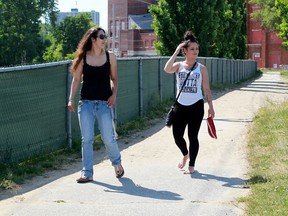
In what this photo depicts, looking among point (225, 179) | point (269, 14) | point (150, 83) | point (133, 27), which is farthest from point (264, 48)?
point (225, 179)

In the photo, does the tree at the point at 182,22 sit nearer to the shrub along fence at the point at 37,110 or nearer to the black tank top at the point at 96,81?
the shrub along fence at the point at 37,110

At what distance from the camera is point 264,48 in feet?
→ 302

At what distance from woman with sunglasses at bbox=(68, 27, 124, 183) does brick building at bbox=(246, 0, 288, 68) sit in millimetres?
85631

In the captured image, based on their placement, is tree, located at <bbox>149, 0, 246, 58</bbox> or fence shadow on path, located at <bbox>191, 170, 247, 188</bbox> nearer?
fence shadow on path, located at <bbox>191, 170, 247, 188</bbox>

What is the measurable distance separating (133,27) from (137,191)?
303 ft

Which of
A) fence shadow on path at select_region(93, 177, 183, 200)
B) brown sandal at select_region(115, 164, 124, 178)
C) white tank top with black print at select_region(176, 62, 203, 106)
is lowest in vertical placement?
fence shadow on path at select_region(93, 177, 183, 200)

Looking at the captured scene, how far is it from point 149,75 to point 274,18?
52.8m

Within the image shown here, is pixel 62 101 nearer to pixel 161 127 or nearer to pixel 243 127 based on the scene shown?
pixel 161 127

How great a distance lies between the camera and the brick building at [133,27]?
96.8m

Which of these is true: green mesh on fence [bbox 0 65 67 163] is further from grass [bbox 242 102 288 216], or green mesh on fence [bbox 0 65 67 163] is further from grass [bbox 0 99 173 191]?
grass [bbox 242 102 288 216]

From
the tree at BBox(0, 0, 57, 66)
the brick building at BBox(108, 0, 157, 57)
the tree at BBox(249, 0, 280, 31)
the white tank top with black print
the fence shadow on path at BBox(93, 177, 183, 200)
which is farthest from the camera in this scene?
the brick building at BBox(108, 0, 157, 57)

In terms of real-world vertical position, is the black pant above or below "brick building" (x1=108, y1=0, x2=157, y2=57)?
below

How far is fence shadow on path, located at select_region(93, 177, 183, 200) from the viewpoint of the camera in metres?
6.52

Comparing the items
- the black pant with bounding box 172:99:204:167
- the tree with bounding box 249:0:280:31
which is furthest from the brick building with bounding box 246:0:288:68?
the black pant with bounding box 172:99:204:167
